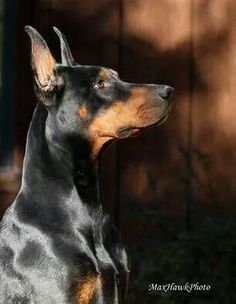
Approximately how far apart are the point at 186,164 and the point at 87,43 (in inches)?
48.5

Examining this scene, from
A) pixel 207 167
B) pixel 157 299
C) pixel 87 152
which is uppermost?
pixel 87 152

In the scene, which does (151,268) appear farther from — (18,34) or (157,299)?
(18,34)

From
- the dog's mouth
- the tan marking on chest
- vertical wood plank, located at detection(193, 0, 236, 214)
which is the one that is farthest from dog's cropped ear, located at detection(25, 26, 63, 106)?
vertical wood plank, located at detection(193, 0, 236, 214)

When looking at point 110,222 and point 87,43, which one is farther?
point 87,43

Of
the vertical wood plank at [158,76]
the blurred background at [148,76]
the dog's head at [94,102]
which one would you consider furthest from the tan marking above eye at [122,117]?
the vertical wood plank at [158,76]

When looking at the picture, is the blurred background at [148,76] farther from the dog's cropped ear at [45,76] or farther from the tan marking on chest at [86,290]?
the tan marking on chest at [86,290]

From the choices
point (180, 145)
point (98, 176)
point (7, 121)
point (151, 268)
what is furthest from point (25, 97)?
point (98, 176)

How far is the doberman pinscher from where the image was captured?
17.1 ft

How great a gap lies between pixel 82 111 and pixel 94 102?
0.07 m

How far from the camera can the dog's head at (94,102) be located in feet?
17.6

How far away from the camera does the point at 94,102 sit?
17.8ft

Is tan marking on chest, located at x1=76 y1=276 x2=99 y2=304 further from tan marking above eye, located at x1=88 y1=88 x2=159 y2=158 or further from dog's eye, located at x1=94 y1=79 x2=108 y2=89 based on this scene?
dog's eye, located at x1=94 y1=79 x2=108 y2=89

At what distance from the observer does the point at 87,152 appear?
17.8 ft

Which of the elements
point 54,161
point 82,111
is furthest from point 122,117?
point 54,161
